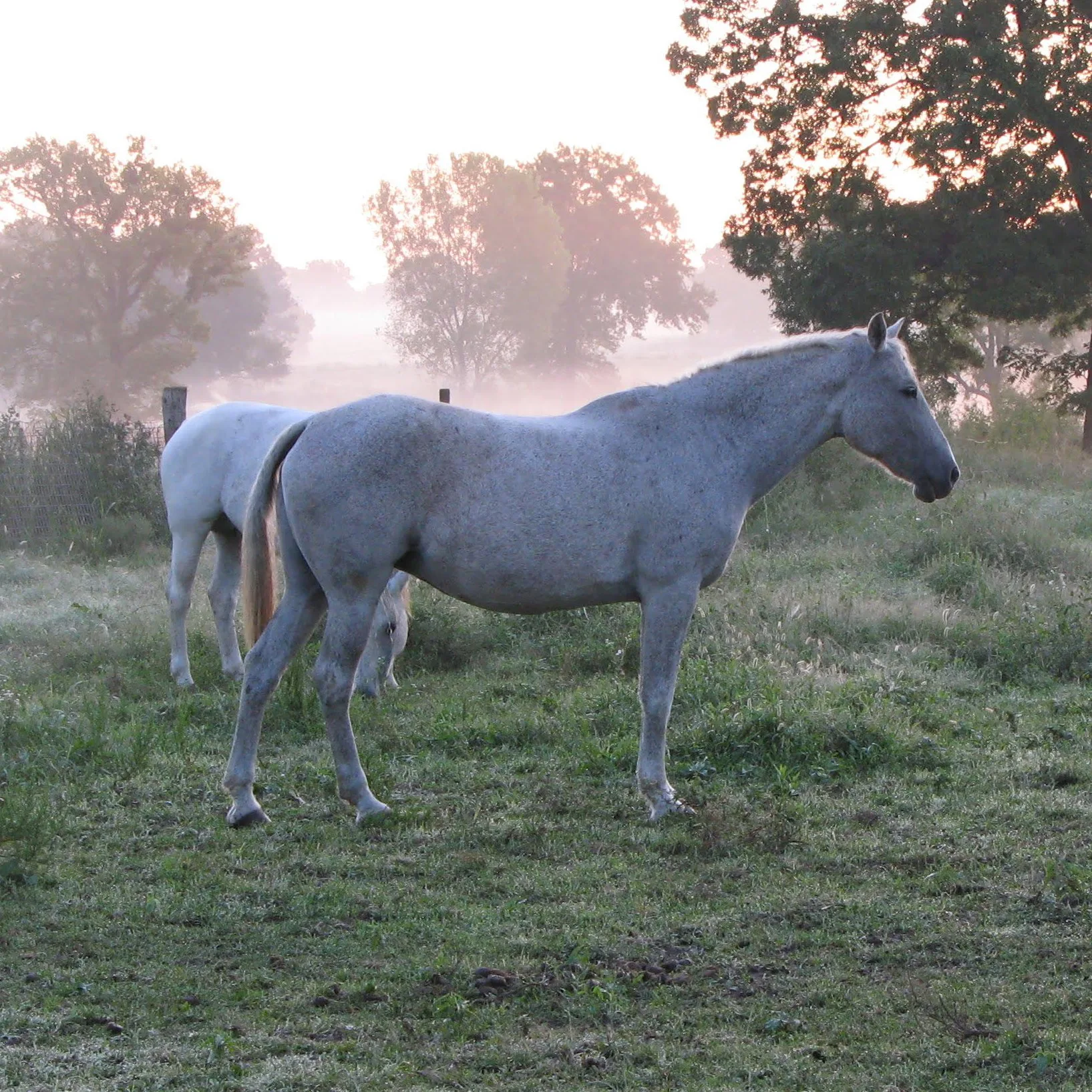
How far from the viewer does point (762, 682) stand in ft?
22.6

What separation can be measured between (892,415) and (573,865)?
2.41 meters

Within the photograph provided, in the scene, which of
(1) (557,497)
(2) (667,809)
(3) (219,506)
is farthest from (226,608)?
(2) (667,809)

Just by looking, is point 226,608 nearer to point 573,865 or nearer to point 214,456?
point 214,456

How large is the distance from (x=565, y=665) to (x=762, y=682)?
1.51 m

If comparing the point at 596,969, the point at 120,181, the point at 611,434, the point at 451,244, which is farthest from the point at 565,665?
the point at 451,244

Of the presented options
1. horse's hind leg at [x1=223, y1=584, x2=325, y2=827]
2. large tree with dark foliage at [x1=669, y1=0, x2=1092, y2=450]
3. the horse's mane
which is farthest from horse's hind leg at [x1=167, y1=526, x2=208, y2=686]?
large tree with dark foliage at [x1=669, y1=0, x2=1092, y2=450]

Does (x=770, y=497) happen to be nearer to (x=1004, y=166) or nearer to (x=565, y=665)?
(x=565, y=665)

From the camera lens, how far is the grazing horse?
5.02 metres

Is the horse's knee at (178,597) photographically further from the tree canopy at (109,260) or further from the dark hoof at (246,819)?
the tree canopy at (109,260)

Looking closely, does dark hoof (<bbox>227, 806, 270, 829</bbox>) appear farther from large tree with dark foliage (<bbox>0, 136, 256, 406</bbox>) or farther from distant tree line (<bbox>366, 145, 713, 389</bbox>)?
distant tree line (<bbox>366, 145, 713, 389</bbox>)

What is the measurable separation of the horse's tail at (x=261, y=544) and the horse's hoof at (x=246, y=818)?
2.71ft

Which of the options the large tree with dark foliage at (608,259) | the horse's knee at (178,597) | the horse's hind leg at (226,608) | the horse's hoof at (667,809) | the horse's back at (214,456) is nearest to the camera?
the horse's hoof at (667,809)

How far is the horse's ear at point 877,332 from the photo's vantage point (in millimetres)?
5324

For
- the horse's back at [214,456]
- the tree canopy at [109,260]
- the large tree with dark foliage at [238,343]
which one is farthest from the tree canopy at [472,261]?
the horse's back at [214,456]
